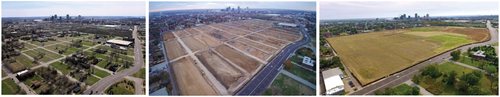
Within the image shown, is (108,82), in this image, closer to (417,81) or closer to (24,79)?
(24,79)

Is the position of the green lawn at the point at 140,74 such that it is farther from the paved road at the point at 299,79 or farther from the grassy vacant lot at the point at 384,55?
the grassy vacant lot at the point at 384,55

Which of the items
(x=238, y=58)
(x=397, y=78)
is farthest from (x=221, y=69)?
(x=397, y=78)

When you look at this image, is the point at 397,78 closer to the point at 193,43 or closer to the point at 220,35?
the point at 220,35

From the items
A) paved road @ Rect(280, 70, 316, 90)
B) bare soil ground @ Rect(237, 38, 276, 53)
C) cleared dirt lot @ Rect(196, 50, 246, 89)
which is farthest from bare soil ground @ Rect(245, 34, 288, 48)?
cleared dirt lot @ Rect(196, 50, 246, 89)

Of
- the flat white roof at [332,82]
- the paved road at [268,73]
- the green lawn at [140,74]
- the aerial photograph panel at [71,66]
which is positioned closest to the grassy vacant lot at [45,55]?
the aerial photograph panel at [71,66]

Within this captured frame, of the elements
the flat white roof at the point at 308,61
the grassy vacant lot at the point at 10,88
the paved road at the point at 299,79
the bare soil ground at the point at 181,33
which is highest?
the bare soil ground at the point at 181,33

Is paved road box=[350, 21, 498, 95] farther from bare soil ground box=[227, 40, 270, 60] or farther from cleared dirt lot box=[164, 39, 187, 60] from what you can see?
cleared dirt lot box=[164, 39, 187, 60]
